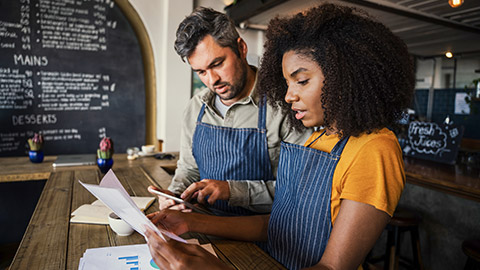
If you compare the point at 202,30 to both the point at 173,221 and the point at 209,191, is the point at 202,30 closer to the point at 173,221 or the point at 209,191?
the point at 209,191

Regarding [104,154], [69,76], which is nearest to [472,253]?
[104,154]

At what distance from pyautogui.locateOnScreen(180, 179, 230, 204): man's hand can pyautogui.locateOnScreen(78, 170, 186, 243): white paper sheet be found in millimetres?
502

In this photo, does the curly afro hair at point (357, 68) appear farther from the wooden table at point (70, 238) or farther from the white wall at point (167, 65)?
the white wall at point (167, 65)

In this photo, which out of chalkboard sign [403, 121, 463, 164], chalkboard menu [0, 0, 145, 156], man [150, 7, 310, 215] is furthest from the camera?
chalkboard menu [0, 0, 145, 156]

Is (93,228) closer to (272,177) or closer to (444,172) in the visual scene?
(272,177)

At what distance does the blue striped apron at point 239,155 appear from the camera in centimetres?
160

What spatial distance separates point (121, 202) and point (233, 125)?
3.15 ft

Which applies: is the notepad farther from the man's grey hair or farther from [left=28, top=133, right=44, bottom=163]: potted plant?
[left=28, top=133, right=44, bottom=163]: potted plant

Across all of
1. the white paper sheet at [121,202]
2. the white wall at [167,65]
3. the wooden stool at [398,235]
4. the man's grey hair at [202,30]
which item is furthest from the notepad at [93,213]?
the white wall at [167,65]

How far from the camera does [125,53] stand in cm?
390

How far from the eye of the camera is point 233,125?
1687 mm

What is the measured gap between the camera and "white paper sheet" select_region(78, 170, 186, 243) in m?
0.75

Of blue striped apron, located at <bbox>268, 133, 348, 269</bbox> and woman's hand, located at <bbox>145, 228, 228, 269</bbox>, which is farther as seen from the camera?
blue striped apron, located at <bbox>268, 133, 348, 269</bbox>

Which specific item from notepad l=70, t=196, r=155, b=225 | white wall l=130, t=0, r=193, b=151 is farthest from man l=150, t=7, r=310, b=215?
white wall l=130, t=0, r=193, b=151
